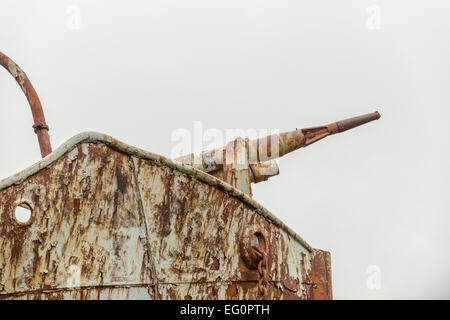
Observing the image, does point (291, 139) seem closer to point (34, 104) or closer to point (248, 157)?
point (248, 157)

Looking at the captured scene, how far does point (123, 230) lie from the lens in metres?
3.44

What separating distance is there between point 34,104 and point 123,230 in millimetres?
3015

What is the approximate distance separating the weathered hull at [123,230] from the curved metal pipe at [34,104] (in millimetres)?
2413

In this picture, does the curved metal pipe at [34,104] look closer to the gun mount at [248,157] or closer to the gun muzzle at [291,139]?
the gun mount at [248,157]

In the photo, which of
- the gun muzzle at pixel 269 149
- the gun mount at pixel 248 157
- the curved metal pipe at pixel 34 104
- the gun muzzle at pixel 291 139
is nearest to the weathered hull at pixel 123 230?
the gun mount at pixel 248 157

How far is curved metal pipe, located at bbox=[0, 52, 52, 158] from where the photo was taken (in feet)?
18.8

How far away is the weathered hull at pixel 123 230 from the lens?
10.1ft

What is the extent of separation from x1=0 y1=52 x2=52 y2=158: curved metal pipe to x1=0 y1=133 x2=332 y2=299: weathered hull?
241 centimetres

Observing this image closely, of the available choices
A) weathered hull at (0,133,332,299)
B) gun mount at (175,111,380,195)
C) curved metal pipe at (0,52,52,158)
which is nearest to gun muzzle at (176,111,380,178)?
gun mount at (175,111,380,195)
